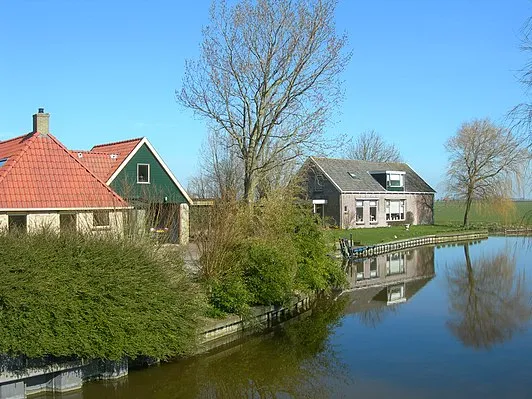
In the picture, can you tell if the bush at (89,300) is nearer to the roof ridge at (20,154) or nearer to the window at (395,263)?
the roof ridge at (20,154)

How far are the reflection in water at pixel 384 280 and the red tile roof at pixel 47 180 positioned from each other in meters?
8.82

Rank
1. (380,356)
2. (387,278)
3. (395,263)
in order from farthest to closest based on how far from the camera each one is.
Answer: (395,263)
(387,278)
(380,356)

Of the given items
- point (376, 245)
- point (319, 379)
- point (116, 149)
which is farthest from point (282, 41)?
point (376, 245)

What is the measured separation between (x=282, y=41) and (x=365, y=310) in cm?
1014

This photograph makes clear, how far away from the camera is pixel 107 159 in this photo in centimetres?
2573

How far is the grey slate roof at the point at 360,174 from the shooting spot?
45031 millimetres

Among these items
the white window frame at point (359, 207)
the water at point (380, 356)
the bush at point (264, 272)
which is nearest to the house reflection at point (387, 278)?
the water at point (380, 356)

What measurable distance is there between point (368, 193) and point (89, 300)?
122 ft

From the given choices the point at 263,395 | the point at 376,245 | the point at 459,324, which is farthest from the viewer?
the point at 376,245

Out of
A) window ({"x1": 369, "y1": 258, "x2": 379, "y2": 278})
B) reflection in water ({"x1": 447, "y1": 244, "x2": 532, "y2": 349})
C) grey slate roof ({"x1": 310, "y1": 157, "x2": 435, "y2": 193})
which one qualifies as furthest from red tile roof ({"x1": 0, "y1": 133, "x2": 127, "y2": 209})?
grey slate roof ({"x1": 310, "y1": 157, "x2": 435, "y2": 193})

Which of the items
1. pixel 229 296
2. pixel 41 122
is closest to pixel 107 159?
pixel 41 122

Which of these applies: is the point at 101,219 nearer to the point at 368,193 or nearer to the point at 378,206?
the point at 368,193

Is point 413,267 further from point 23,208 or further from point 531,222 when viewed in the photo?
point 531,222

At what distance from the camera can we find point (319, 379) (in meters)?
11.9
